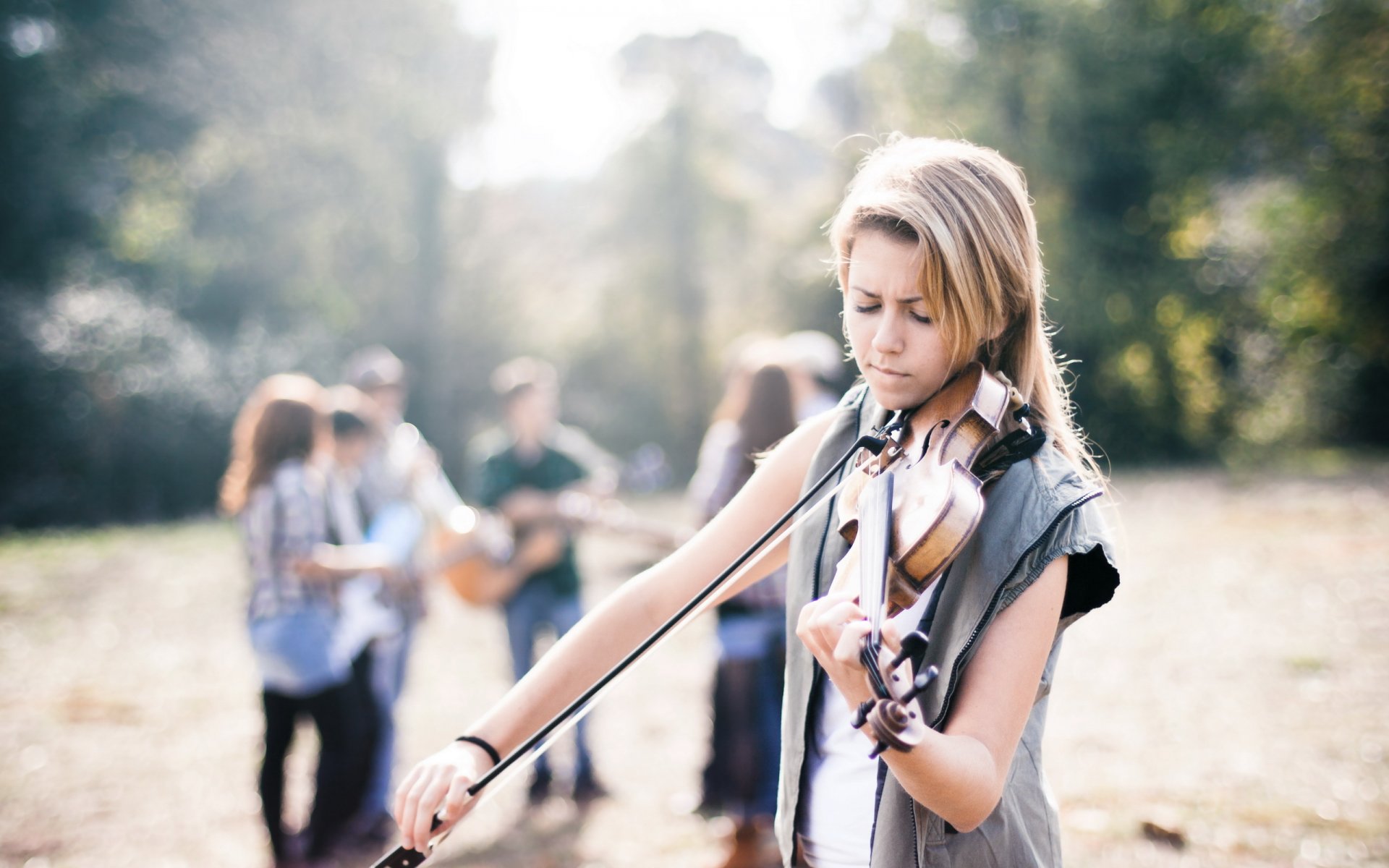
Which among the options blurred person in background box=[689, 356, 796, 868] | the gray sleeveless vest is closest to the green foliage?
blurred person in background box=[689, 356, 796, 868]

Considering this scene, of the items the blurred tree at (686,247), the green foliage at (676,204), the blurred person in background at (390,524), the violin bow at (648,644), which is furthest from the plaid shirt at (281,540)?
the blurred tree at (686,247)

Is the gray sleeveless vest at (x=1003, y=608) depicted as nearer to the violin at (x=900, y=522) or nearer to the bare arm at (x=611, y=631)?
the violin at (x=900, y=522)

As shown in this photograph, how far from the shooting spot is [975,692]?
1.30 metres

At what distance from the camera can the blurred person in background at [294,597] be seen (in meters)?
4.07

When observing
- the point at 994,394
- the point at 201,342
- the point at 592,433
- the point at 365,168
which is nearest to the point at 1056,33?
the point at 592,433

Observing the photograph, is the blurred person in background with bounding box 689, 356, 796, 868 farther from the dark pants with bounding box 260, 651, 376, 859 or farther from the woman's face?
the woman's face

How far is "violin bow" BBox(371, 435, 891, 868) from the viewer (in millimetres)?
1485

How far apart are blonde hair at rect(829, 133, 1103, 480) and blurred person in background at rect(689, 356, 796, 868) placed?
113 inches

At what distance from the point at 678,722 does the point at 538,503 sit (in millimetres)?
1998

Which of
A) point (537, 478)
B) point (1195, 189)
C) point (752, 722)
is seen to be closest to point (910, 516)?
point (752, 722)

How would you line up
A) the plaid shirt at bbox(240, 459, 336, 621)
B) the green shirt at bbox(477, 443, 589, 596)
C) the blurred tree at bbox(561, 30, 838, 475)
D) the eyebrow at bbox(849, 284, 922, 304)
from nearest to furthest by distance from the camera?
1. the eyebrow at bbox(849, 284, 922, 304)
2. the plaid shirt at bbox(240, 459, 336, 621)
3. the green shirt at bbox(477, 443, 589, 596)
4. the blurred tree at bbox(561, 30, 838, 475)

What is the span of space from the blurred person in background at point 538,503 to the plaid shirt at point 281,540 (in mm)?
1497

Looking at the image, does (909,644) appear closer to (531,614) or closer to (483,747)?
(483,747)

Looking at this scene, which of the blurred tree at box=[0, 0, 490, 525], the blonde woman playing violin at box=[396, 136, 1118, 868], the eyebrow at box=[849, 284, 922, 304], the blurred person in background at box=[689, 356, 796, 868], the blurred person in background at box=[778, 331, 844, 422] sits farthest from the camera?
the blurred tree at box=[0, 0, 490, 525]
